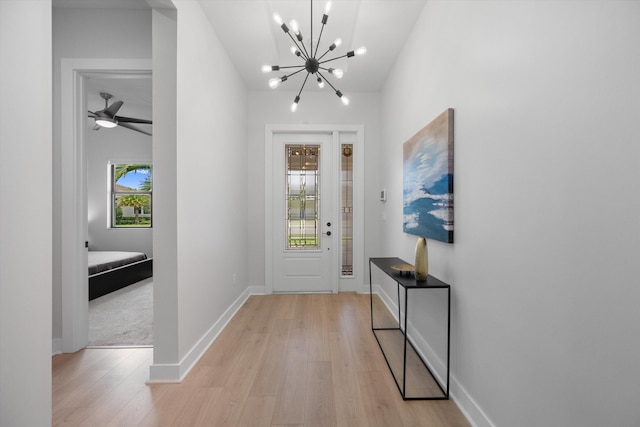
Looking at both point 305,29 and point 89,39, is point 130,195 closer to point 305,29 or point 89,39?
point 89,39

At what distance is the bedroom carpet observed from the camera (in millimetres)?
2574

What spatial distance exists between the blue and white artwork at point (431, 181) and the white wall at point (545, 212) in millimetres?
69

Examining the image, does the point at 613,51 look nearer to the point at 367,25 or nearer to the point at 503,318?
the point at 503,318

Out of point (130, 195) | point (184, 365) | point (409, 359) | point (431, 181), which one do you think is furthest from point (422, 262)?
point (130, 195)

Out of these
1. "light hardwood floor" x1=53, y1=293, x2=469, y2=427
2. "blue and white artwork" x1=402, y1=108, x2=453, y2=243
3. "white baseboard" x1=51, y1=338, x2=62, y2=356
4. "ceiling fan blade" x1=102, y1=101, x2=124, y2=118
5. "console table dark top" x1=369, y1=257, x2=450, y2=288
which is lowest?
"light hardwood floor" x1=53, y1=293, x2=469, y2=427

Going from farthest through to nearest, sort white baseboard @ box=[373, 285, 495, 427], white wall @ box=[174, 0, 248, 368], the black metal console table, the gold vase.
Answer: white wall @ box=[174, 0, 248, 368] < the gold vase < the black metal console table < white baseboard @ box=[373, 285, 495, 427]

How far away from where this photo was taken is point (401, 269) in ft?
6.98

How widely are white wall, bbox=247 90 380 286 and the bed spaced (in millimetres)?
1957

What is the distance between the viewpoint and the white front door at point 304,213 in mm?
4023

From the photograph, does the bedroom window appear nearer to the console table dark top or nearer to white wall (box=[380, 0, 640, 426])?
the console table dark top

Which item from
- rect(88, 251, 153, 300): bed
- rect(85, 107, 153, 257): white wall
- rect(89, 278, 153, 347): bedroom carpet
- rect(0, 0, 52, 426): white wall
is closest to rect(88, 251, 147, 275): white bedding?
rect(88, 251, 153, 300): bed

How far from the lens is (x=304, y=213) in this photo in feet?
13.4

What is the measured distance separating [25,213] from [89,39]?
232 centimetres

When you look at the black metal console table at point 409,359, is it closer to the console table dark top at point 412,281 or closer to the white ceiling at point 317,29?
the console table dark top at point 412,281
